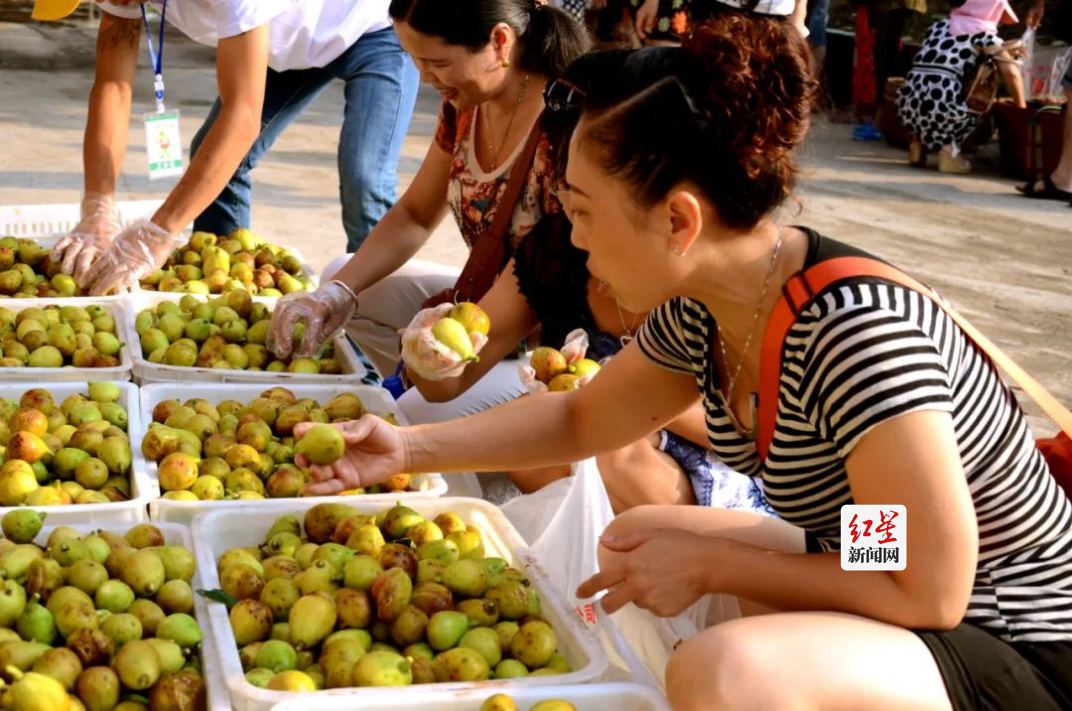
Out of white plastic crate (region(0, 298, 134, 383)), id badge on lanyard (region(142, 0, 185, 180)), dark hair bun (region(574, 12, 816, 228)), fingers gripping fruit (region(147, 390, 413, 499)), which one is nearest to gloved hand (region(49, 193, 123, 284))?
id badge on lanyard (region(142, 0, 185, 180))

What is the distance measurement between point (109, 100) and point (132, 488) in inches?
71.6

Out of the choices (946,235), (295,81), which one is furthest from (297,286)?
(946,235)

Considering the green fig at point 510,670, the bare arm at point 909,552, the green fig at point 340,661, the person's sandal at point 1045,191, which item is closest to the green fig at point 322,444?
the green fig at point 340,661

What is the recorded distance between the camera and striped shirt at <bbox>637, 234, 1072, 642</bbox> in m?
1.56

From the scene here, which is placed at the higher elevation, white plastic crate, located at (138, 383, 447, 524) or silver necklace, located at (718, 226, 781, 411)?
silver necklace, located at (718, 226, 781, 411)

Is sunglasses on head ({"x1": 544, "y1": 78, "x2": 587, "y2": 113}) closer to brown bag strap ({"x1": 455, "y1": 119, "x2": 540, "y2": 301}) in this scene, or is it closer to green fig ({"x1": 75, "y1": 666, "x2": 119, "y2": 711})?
brown bag strap ({"x1": 455, "y1": 119, "x2": 540, "y2": 301})

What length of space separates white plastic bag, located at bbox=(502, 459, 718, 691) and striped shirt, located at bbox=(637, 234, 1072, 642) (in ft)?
1.45

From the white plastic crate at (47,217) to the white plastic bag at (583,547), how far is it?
80.5 inches

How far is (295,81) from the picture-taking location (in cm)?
397

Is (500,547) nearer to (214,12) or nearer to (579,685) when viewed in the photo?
(579,685)

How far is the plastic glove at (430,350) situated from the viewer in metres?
2.67

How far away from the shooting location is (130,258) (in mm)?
3410

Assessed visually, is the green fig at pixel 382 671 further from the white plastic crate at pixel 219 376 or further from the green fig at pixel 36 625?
the white plastic crate at pixel 219 376

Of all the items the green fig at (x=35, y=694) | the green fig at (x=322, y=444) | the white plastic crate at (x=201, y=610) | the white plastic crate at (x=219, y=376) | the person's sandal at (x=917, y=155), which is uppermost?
the green fig at (x=322, y=444)
